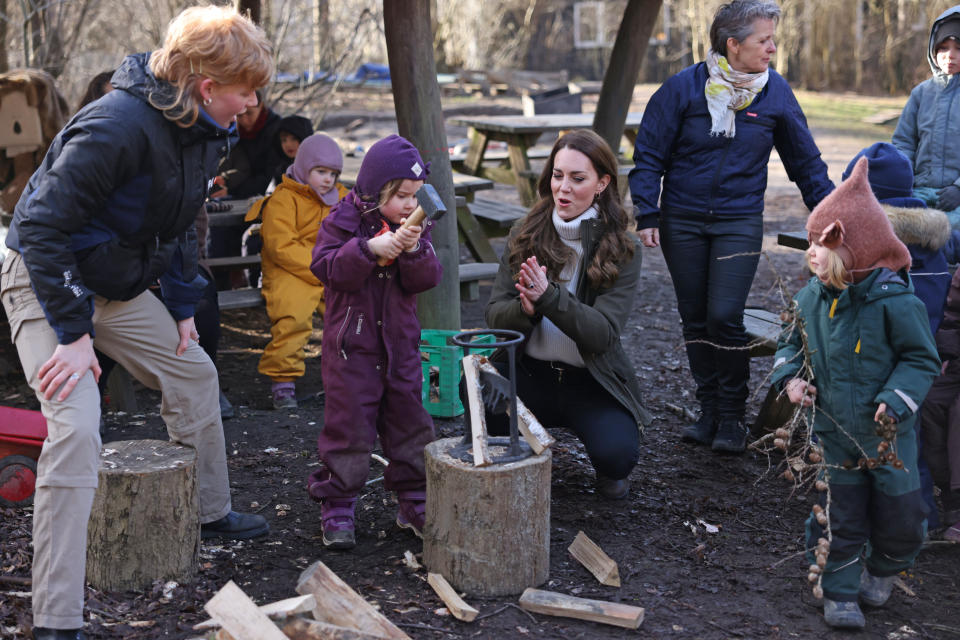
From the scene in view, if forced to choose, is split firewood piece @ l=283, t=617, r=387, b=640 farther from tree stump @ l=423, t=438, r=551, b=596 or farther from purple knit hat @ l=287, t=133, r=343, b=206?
purple knit hat @ l=287, t=133, r=343, b=206

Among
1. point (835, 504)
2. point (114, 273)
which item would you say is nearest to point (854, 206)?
point (835, 504)

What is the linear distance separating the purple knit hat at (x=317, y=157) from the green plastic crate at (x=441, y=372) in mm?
1193

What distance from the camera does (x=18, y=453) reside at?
4020 millimetres

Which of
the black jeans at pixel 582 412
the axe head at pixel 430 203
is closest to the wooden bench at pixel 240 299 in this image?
the black jeans at pixel 582 412

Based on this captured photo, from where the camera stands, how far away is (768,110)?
456 centimetres

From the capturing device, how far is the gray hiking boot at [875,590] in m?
3.36

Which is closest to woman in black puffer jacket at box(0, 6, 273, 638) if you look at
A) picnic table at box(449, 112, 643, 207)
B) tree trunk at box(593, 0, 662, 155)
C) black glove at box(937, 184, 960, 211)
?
black glove at box(937, 184, 960, 211)

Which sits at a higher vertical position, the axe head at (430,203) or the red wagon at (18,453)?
the axe head at (430,203)

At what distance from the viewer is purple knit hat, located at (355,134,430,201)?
11.8 ft

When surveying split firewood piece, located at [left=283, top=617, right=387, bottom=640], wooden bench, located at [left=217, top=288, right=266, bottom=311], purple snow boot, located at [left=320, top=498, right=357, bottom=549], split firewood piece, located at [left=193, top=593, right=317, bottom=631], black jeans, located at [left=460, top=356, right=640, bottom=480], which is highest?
wooden bench, located at [left=217, top=288, right=266, bottom=311]

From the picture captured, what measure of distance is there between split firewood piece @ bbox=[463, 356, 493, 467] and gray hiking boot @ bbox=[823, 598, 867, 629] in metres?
1.24

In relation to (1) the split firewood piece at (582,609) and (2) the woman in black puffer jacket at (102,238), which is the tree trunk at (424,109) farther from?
(1) the split firewood piece at (582,609)

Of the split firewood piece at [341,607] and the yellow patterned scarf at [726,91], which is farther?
the yellow patterned scarf at [726,91]

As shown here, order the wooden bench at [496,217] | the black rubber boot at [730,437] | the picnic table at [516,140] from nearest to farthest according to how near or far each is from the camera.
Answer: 1. the black rubber boot at [730,437]
2. the wooden bench at [496,217]
3. the picnic table at [516,140]
